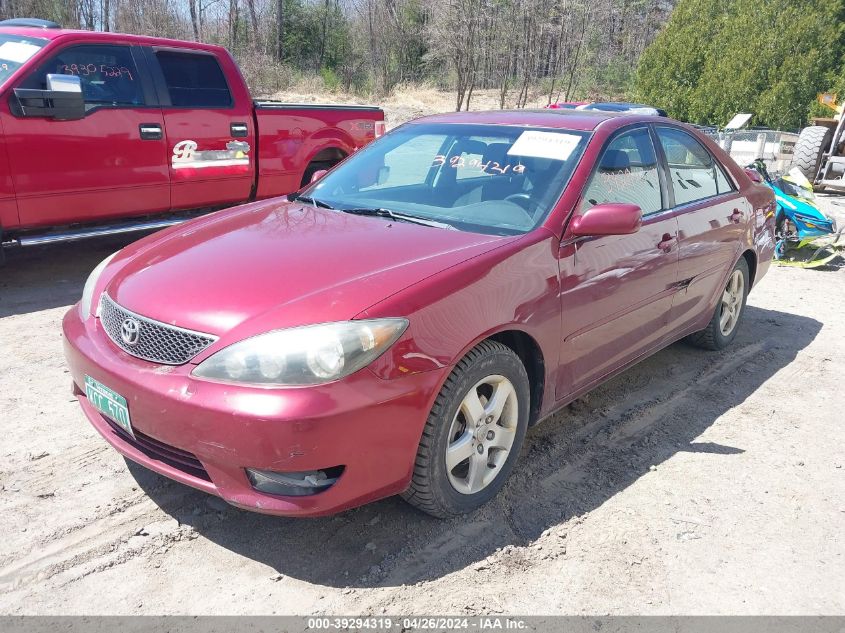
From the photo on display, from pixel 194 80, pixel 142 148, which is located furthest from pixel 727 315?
pixel 194 80

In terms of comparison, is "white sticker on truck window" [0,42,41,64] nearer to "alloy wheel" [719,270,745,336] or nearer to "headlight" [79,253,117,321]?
"headlight" [79,253,117,321]

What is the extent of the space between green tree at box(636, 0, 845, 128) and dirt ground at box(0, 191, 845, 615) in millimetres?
18264

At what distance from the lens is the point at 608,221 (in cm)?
318

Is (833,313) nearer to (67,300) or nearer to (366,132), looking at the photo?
(366,132)

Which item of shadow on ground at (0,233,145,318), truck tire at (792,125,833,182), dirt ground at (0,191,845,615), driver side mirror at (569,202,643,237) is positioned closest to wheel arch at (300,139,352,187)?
shadow on ground at (0,233,145,318)

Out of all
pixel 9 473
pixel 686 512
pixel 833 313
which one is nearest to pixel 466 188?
pixel 686 512

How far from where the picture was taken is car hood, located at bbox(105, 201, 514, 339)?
2539 mm

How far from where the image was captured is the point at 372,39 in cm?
2931

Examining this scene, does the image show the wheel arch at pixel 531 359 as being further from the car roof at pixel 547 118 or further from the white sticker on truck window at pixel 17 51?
the white sticker on truck window at pixel 17 51

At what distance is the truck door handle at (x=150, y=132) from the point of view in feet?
20.0

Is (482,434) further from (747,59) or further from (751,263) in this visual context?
(747,59)

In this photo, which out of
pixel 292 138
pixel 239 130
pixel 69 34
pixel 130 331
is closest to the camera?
pixel 130 331

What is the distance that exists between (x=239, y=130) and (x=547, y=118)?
3.94 m

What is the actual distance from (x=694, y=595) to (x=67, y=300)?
499 centimetres
